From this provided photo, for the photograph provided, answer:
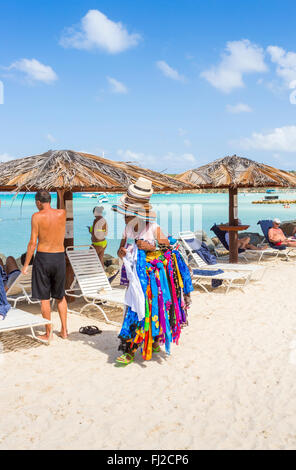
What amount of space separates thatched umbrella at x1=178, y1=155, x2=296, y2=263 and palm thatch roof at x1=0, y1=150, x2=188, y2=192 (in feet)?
9.10

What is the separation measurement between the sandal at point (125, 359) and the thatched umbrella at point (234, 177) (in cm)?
544

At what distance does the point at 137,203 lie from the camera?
4109mm

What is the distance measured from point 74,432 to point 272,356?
2316mm

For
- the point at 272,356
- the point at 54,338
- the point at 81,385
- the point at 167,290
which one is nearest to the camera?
the point at 81,385

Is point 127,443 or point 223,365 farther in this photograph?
point 223,365

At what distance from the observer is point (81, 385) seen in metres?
3.77

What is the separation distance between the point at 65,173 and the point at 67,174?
0.12 ft

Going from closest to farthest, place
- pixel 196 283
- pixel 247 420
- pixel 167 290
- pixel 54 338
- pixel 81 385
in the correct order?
pixel 247 420, pixel 81 385, pixel 167 290, pixel 54 338, pixel 196 283

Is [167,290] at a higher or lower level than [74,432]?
higher

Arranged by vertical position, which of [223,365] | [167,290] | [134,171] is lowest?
[223,365]

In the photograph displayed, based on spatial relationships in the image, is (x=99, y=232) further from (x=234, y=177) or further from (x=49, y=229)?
(x=49, y=229)

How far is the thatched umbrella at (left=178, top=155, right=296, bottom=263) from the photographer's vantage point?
9.26m
